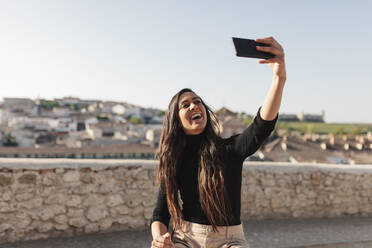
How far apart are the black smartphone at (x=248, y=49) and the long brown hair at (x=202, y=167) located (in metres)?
0.50

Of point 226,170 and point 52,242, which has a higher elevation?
point 226,170

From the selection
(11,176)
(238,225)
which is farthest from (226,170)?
(11,176)

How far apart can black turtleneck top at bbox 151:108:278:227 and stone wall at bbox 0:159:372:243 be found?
2267 mm

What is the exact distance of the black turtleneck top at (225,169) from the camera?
1.35 m

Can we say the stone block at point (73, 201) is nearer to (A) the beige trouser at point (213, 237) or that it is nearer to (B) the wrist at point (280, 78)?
(A) the beige trouser at point (213, 237)

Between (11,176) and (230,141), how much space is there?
120 inches

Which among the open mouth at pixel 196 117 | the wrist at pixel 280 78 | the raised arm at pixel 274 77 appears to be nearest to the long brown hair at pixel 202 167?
the open mouth at pixel 196 117

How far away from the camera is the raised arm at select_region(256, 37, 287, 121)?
1258 mm

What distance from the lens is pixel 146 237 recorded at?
3637 mm

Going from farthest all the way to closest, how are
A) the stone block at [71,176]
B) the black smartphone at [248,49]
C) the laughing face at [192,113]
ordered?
1. the stone block at [71,176]
2. the laughing face at [192,113]
3. the black smartphone at [248,49]

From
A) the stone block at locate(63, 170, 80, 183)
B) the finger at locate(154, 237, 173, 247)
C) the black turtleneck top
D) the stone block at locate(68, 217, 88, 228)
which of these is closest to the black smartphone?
the black turtleneck top

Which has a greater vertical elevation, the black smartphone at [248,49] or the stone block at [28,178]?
the black smartphone at [248,49]

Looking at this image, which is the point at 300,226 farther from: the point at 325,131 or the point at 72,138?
the point at 325,131

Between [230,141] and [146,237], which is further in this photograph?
[146,237]
